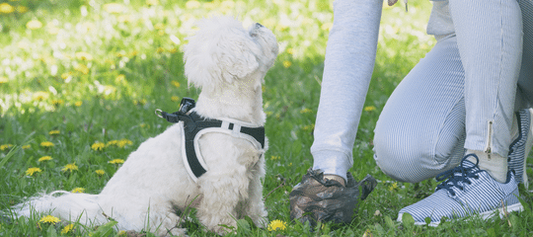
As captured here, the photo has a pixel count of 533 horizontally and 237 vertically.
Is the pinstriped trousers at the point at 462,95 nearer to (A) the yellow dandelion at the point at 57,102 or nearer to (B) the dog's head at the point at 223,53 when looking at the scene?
(B) the dog's head at the point at 223,53

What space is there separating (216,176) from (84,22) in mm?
4675

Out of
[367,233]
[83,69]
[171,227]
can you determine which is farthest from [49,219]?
[83,69]

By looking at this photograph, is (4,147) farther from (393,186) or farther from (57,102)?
(393,186)

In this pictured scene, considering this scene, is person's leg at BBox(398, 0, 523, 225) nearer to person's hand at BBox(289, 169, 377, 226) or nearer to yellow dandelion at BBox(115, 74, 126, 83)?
person's hand at BBox(289, 169, 377, 226)

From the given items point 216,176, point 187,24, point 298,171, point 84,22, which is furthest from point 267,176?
point 84,22

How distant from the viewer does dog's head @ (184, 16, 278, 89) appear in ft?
7.34

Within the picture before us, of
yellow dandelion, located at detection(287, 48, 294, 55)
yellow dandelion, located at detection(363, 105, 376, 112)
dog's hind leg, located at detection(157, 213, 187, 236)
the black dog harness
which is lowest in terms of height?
dog's hind leg, located at detection(157, 213, 187, 236)

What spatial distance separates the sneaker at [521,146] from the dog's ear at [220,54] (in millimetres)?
1340

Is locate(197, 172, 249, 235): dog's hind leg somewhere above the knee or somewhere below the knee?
below

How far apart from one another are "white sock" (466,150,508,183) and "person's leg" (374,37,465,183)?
186mm

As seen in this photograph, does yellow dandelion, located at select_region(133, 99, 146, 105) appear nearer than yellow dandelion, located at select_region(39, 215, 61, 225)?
No

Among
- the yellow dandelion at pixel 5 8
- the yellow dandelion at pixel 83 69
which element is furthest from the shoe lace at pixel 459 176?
the yellow dandelion at pixel 5 8

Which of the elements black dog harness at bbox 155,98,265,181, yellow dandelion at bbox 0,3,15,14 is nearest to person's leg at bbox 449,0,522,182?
black dog harness at bbox 155,98,265,181

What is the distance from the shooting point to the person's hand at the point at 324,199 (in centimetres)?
206
